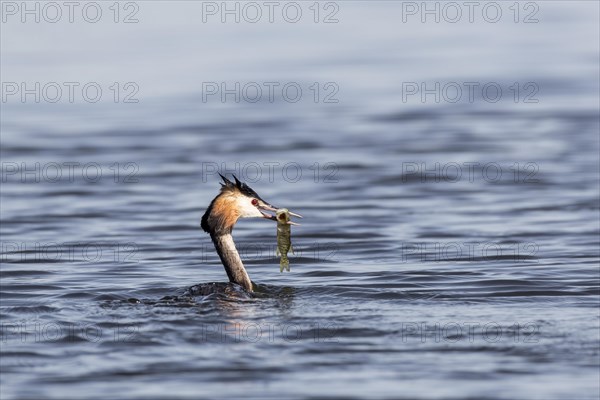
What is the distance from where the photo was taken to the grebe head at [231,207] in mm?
12852

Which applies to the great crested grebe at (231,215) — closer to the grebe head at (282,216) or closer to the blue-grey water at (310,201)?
the grebe head at (282,216)

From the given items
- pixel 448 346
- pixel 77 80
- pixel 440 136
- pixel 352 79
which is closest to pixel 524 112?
pixel 440 136

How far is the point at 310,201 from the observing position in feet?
60.0

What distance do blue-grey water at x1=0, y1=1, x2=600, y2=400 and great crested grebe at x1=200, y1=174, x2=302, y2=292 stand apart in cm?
28

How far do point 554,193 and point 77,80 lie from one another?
11490 millimetres

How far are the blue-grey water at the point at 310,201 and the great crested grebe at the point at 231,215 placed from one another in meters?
0.28

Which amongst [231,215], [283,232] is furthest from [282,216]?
[231,215]

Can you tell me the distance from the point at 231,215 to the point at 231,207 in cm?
8

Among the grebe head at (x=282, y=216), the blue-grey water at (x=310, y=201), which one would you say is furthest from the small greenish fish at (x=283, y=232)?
the blue-grey water at (x=310, y=201)

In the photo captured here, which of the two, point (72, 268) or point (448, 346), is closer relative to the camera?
point (448, 346)

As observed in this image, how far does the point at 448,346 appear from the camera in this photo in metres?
10.3

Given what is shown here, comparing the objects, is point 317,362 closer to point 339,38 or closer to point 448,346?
point 448,346

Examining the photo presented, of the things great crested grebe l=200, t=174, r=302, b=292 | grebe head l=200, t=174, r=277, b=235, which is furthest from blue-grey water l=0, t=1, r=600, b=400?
grebe head l=200, t=174, r=277, b=235

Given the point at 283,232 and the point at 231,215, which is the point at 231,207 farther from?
the point at 283,232
